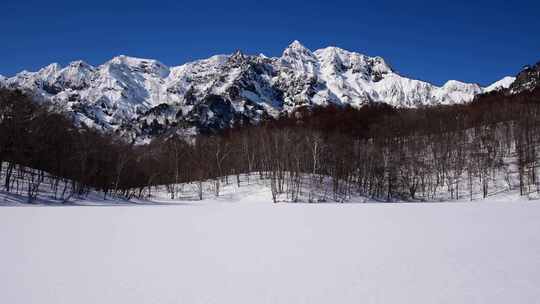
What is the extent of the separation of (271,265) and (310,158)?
1919 inches

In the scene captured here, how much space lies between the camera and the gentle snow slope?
5.80 m

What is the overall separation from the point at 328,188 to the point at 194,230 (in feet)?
123

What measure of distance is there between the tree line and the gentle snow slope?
23930 millimetres

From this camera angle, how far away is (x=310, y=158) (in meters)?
55.9

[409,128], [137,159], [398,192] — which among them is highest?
[409,128]

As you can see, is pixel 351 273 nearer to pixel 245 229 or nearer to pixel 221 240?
pixel 221 240

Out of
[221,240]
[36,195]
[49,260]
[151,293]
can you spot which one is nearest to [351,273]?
[151,293]

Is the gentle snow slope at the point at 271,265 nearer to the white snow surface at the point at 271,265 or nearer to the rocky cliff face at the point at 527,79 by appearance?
the white snow surface at the point at 271,265

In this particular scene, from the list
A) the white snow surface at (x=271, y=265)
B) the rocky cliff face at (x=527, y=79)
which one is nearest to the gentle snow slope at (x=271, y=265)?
the white snow surface at (x=271, y=265)

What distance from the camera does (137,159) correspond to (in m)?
63.5

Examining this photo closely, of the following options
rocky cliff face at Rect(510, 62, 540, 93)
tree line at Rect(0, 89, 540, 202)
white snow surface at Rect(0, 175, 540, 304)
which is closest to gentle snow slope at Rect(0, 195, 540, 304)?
white snow surface at Rect(0, 175, 540, 304)

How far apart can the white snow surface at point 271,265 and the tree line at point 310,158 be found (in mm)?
23550

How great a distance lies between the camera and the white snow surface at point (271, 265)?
228 inches

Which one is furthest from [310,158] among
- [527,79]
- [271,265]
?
[527,79]
